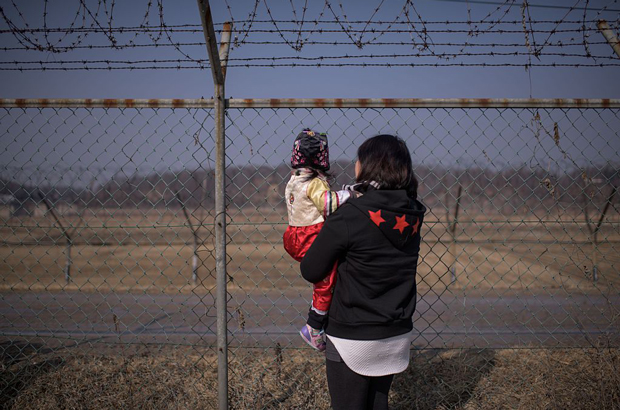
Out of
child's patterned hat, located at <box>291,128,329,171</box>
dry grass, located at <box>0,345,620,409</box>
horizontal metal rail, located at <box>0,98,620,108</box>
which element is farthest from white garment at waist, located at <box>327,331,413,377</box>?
horizontal metal rail, located at <box>0,98,620,108</box>

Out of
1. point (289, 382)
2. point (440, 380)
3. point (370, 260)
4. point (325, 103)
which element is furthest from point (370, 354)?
point (440, 380)

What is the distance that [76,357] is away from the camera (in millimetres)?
3590

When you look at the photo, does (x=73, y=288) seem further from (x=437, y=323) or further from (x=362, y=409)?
(x=362, y=409)

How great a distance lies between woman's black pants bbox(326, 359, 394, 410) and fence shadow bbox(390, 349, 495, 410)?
1.26m

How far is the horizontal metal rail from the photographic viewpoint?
2482mm

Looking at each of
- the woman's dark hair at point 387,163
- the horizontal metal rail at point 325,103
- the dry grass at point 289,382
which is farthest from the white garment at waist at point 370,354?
the horizontal metal rail at point 325,103

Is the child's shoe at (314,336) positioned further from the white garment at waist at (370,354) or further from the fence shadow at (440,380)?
the fence shadow at (440,380)

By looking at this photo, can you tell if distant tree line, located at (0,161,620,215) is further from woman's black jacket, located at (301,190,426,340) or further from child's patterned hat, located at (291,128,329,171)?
woman's black jacket, located at (301,190,426,340)

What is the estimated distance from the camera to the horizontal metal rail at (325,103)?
97.7 inches

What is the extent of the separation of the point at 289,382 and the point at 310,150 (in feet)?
7.07

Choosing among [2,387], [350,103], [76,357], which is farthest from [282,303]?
[350,103]

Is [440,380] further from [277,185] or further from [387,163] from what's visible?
[387,163]

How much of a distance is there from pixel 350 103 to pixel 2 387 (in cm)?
356

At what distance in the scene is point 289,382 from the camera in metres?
3.16
